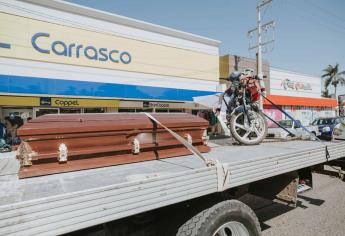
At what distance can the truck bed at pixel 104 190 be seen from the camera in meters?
1.43

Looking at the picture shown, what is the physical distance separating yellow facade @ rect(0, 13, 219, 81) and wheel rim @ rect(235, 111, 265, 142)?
1331 centimetres

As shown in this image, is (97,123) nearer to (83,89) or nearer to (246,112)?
(246,112)

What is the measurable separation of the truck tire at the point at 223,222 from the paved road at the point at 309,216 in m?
1.66

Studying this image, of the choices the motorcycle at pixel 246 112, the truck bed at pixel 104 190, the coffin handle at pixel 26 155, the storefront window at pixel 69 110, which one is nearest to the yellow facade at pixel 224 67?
the storefront window at pixel 69 110

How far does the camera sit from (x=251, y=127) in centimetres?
446

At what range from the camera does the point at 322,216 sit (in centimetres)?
447

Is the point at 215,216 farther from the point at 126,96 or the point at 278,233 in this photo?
the point at 126,96

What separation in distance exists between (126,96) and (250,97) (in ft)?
43.5

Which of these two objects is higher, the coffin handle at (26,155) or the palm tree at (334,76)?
the palm tree at (334,76)

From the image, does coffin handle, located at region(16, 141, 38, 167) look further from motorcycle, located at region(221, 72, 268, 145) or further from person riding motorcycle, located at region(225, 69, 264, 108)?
person riding motorcycle, located at region(225, 69, 264, 108)

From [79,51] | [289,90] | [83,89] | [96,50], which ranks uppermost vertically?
[96,50]

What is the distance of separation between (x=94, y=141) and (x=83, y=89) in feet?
45.0

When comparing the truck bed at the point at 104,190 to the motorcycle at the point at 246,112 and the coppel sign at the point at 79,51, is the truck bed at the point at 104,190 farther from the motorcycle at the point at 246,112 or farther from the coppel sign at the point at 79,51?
the coppel sign at the point at 79,51

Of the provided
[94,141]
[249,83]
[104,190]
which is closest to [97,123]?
[94,141]
